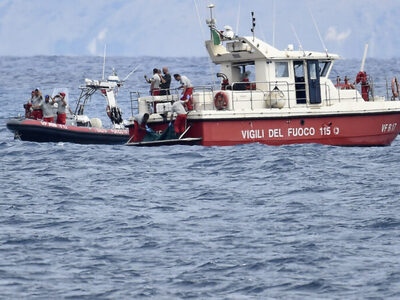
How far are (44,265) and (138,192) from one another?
5832 mm

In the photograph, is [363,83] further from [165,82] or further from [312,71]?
[165,82]

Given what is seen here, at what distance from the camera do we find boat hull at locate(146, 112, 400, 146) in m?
25.5

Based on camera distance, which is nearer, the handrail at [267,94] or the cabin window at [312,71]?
the handrail at [267,94]

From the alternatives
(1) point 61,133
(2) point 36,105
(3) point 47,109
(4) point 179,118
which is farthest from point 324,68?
(2) point 36,105

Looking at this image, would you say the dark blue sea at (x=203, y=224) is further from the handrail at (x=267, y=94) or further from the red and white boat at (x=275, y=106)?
the handrail at (x=267, y=94)

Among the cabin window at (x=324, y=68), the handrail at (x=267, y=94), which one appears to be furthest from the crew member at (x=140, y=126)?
the cabin window at (x=324, y=68)

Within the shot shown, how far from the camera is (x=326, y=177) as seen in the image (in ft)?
70.4

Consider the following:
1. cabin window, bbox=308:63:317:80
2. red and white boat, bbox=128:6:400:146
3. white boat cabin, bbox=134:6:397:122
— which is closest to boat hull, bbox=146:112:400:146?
red and white boat, bbox=128:6:400:146

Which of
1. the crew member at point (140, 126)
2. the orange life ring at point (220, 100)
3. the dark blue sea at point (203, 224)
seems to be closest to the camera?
the dark blue sea at point (203, 224)

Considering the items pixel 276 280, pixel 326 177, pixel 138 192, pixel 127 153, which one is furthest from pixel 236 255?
pixel 127 153

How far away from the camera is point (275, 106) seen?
2594cm

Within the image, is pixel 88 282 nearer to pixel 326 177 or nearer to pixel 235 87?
pixel 326 177

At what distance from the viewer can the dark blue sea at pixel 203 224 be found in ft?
44.8

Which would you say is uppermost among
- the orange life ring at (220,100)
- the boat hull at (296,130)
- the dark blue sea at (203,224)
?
the orange life ring at (220,100)
